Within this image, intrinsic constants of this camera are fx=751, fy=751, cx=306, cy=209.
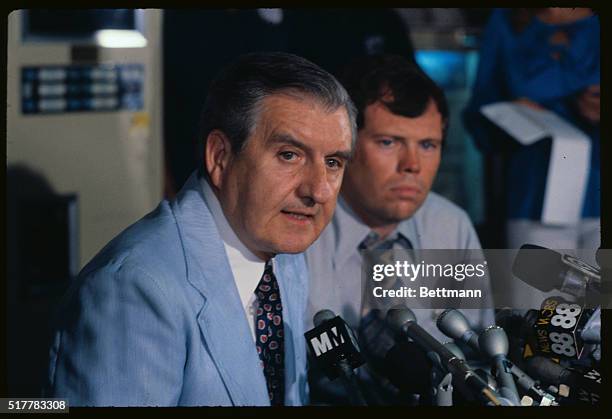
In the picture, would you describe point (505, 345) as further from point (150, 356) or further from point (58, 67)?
point (58, 67)

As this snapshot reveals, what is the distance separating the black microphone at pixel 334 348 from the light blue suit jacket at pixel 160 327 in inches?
5.2

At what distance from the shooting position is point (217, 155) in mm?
1641

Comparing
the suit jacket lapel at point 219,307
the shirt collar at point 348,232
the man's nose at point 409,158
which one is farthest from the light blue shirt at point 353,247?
the suit jacket lapel at point 219,307

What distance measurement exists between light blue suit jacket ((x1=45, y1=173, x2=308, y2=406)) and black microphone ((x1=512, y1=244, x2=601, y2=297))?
68 centimetres

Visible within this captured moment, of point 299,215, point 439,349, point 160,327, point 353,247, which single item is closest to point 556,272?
point 439,349

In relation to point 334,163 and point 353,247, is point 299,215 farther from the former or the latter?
point 353,247

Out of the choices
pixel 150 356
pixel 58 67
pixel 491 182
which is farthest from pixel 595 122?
pixel 58 67

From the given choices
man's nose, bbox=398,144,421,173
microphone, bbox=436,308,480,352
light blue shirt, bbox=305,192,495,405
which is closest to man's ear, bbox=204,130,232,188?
light blue shirt, bbox=305,192,495,405

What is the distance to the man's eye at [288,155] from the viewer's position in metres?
1.64

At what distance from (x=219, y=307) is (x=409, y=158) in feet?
2.07

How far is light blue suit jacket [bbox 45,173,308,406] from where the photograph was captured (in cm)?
148

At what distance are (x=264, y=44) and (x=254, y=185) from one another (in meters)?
0.42

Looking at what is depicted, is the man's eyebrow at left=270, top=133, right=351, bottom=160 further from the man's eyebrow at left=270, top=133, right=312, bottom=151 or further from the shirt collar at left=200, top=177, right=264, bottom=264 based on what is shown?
the shirt collar at left=200, top=177, right=264, bottom=264

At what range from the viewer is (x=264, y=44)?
1.85m
